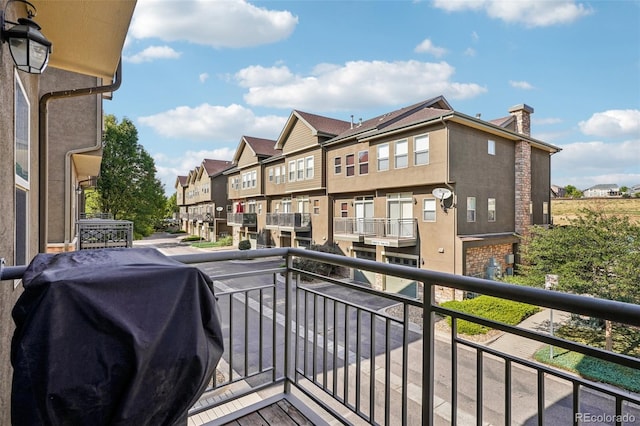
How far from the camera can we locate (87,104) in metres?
7.61

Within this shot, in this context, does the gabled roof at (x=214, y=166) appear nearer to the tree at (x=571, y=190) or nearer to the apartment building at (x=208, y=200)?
the apartment building at (x=208, y=200)

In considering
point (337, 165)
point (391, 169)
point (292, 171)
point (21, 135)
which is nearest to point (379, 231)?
point (391, 169)

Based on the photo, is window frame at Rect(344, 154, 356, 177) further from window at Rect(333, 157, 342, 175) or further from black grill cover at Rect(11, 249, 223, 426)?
black grill cover at Rect(11, 249, 223, 426)

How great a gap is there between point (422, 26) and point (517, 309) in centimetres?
1217

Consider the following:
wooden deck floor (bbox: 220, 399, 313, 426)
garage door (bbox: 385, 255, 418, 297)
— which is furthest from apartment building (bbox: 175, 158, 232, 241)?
wooden deck floor (bbox: 220, 399, 313, 426)

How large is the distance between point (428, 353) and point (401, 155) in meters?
12.6

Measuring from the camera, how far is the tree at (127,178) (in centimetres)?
2089

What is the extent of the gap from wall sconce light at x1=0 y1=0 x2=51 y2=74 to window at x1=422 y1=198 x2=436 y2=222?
39.7 feet

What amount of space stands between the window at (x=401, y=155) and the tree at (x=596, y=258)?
557 cm

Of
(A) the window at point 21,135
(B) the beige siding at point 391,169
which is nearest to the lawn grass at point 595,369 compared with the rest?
(B) the beige siding at point 391,169

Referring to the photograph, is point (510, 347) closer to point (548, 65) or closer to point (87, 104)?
point (87, 104)

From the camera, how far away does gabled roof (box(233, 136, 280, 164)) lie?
23.4 m

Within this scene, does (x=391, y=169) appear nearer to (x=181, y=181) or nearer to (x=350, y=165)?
(x=350, y=165)

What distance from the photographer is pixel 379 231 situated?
46.7 ft
